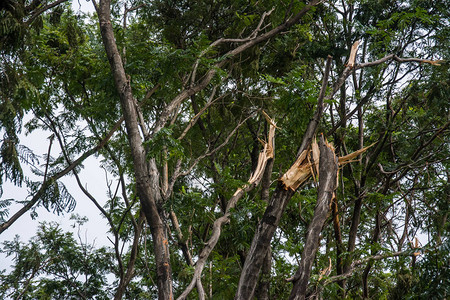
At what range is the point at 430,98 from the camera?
670 centimetres

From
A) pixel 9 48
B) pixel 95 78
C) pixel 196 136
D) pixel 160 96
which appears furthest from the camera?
pixel 196 136

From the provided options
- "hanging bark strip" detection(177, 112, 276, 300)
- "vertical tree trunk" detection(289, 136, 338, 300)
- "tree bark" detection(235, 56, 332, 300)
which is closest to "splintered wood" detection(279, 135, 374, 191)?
"tree bark" detection(235, 56, 332, 300)

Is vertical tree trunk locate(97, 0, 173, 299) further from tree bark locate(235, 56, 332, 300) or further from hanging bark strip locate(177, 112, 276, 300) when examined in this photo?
tree bark locate(235, 56, 332, 300)

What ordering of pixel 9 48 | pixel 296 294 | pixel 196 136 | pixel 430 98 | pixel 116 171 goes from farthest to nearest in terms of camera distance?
pixel 116 171 → pixel 196 136 → pixel 430 98 → pixel 9 48 → pixel 296 294

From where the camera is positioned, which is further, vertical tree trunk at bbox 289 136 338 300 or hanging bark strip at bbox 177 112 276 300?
hanging bark strip at bbox 177 112 276 300

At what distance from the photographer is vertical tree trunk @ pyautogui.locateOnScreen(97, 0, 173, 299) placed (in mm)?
4340

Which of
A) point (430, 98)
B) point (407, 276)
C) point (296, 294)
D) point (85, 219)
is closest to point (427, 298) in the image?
point (407, 276)

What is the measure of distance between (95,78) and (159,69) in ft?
3.31

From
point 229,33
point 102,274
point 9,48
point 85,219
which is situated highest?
point 229,33

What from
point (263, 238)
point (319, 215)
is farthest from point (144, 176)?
point (319, 215)

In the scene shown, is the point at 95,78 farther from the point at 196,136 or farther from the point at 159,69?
the point at 196,136

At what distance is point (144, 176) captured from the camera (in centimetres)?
442

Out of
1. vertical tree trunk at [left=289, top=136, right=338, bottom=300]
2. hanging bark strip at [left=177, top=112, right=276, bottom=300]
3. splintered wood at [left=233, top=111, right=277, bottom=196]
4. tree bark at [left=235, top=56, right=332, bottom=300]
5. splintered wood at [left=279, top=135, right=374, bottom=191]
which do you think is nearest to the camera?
vertical tree trunk at [left=289, top=136, right=338, bottom=300]

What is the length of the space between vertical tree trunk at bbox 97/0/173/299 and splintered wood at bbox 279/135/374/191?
50.9 inches
